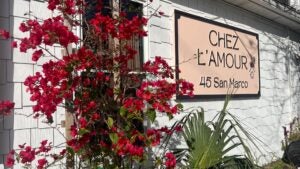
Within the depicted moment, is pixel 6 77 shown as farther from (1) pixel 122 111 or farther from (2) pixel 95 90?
(1) pixel 122 111

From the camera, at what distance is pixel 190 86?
3.69 metres

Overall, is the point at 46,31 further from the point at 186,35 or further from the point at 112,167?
the point at 186,35

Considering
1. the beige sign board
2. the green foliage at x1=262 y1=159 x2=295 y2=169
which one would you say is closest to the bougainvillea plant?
the beige sign board

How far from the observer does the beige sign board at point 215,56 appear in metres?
5.73

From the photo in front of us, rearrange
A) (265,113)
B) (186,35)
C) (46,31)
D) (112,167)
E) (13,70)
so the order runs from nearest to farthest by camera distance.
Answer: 1. (46,31)
2. (112,167)
3. (13,70)
4. (186,35)
5. (265,113)

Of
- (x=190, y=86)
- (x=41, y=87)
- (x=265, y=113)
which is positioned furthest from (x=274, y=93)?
(x=41, y=87)

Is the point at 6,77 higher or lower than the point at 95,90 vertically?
higher

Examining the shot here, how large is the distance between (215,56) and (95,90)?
11.2ft

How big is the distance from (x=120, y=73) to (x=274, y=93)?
6.01 metres

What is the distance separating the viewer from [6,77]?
359cm

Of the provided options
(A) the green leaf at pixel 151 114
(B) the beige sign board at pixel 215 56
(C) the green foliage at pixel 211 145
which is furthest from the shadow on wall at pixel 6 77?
(B) the beige sign board at pixel 215 56

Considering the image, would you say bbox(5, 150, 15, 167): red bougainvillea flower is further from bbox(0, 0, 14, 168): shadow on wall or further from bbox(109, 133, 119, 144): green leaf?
bbox(109, 133, 119, 144): green leaf

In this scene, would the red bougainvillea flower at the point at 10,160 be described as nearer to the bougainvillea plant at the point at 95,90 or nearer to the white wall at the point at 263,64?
the bougainvillea plant at the point at 95,90

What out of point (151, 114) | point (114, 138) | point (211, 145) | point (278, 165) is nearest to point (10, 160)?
point (114, 138)
